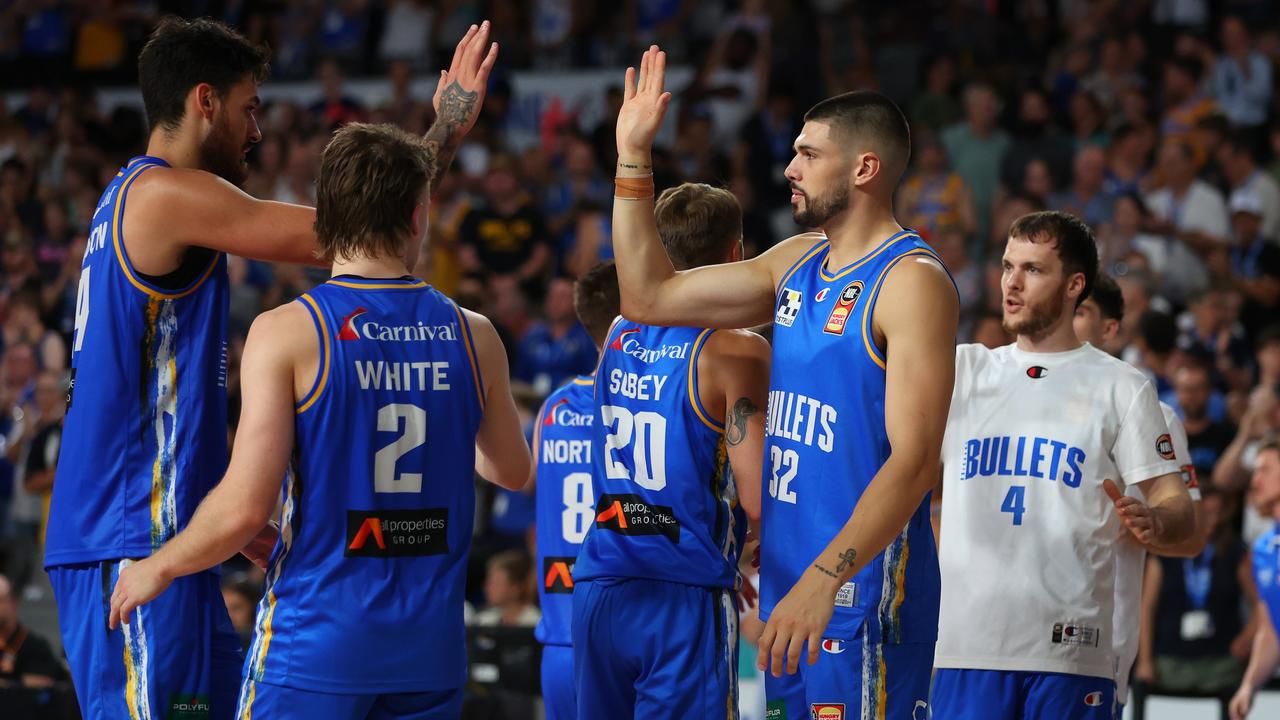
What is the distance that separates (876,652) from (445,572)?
140 cm

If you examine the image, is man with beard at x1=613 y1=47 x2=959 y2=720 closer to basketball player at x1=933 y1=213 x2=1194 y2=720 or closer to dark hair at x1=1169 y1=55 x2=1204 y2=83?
basketball player at x1=933 y1=213 x2=1194 y2=720

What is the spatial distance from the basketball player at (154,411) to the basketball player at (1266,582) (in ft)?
20.2

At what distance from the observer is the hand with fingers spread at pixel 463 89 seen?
5.58 metres

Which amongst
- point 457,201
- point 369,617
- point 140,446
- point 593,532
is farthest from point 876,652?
point 457,201

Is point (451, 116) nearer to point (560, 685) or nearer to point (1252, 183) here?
point (560, 685)

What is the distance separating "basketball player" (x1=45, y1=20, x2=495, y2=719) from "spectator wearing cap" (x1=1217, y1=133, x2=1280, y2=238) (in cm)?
1148

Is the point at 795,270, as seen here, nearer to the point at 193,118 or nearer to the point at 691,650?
the point at 691,650

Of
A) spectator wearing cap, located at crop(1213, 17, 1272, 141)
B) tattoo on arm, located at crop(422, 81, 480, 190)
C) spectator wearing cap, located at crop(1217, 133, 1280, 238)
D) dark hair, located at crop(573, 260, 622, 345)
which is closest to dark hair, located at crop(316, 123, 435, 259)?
tattoo on arm, located at crop(422, 81, 480, 190)

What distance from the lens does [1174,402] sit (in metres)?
11.8

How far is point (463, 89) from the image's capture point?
18.5 feet

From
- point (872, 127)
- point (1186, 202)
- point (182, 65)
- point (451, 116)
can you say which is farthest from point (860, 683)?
point (1186, 202)

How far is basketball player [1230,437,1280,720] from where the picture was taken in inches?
342

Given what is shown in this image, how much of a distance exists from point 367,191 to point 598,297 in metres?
2.16

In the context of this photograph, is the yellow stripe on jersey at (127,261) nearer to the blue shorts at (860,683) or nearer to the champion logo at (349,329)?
the champion logo at (349,329)
